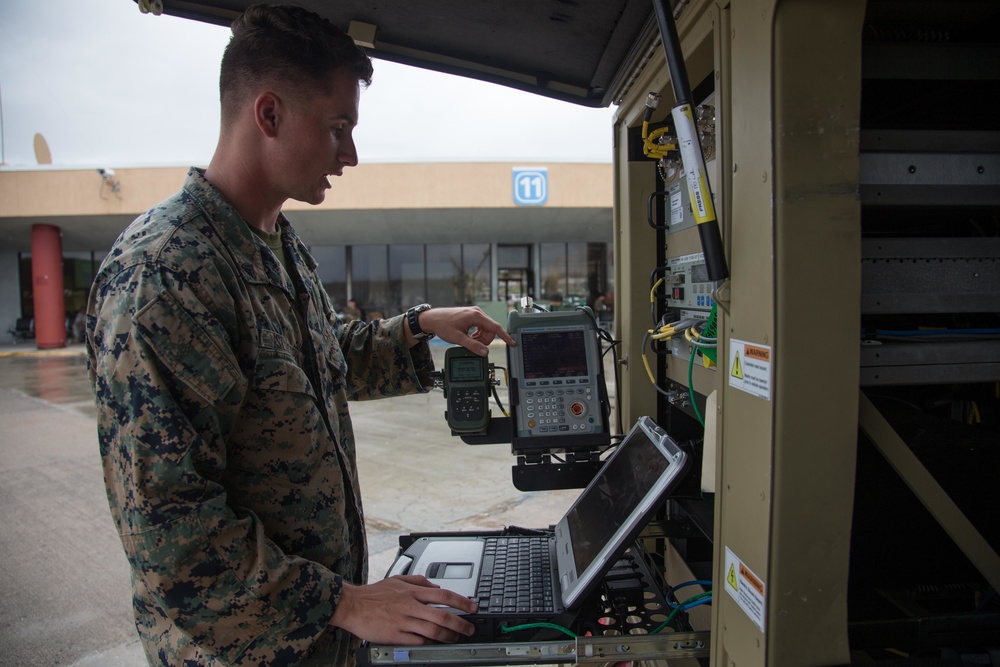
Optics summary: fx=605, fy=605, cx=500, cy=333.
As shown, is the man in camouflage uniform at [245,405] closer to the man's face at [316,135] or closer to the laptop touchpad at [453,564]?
the man's face at [316,135]

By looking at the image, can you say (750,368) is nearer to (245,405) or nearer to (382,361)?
(245,405)

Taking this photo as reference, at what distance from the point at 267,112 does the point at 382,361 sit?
0.82 meters

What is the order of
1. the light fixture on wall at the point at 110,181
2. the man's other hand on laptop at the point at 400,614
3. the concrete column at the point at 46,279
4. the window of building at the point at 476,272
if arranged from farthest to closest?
the window of building at the point at 476,272 < the concrete column at the point at 46,279 < the light fixture on wall at the point at 110,181 < the man's other hand on laptop at the point at 400,614

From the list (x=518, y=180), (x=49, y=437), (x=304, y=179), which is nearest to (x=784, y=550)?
(x=304, y=179)

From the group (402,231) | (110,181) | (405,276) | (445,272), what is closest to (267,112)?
(402,231)

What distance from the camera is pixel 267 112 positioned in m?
1.22

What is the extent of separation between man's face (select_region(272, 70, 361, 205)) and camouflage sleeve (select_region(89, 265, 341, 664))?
328 millimetres

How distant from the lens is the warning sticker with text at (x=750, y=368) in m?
0.94

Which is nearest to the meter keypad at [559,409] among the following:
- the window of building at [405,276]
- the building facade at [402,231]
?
the building facade at [402,231]

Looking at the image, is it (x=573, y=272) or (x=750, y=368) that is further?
(x=573, y=272)

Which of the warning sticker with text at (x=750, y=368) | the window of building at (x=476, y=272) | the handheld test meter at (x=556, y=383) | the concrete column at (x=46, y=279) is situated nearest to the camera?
the warning sticker with text at (x=750, y=368)

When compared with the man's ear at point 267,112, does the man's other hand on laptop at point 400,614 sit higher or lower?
lower

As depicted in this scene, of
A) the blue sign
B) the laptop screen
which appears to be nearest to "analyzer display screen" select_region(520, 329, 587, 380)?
the laptop screen

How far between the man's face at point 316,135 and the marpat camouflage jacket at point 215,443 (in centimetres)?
15
